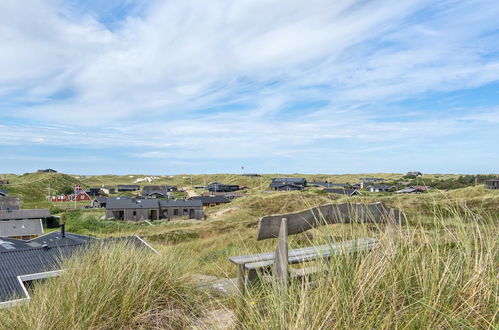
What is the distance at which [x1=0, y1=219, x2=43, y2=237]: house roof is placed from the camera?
34.5 metres

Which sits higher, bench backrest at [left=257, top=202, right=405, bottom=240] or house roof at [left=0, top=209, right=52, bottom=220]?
bench backrest at [left=257, top=202, right=405, bottom=240]

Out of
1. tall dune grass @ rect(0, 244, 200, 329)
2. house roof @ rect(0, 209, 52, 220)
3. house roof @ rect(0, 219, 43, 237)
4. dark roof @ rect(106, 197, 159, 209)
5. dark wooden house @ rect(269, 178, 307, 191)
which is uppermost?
tall dune grass @ rect(0, 244, 200, 329)

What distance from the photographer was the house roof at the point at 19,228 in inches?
1358

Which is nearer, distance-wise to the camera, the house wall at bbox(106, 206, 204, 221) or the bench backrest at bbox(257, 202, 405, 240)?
the bench backrest at bbox(257, 202, 405, 240)

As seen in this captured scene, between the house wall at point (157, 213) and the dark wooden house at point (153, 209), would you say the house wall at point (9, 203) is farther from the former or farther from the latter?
Answer: the house wall at point (157, 213)

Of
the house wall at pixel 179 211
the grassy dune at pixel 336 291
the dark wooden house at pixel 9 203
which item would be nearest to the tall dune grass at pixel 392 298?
the grassy dune at pixel 336 291

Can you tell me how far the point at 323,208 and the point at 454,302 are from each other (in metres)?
1.74

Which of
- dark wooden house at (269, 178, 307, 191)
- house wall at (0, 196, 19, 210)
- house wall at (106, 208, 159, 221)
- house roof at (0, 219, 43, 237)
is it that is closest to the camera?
house roof at (0, 219, 43, 237)

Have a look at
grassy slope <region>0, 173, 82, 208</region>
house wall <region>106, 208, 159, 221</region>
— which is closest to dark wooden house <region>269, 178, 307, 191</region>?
house wall <region>106, 208, 159, 221</region>

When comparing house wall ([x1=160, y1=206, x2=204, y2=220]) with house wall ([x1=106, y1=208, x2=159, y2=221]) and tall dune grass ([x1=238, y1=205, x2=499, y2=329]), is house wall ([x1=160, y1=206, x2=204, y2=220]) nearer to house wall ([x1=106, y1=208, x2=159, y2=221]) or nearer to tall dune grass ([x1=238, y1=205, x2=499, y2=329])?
house wall ([x1=106, y1=208, x2=159, y2=221])

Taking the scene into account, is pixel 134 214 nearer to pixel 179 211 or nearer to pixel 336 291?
pixel 179 211

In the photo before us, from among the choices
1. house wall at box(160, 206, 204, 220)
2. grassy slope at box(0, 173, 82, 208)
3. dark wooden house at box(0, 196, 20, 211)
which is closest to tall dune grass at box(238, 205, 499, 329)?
house wall at box(160, 206, 204, 220)

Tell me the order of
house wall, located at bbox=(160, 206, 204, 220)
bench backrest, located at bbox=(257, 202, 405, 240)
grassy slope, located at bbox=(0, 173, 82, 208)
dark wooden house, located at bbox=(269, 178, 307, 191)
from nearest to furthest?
bench backrest, located at bbox=(257, 202, 405, 240)
house wall, located at bbox=(160, 206, 204, 220)
dark wooden house, located at bbox=(269, 178, 307, 191)
grassy slope, located at bbox=(0, 173, 82, 208)

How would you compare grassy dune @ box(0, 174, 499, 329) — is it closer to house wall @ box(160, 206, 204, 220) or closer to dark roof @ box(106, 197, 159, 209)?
house wall @ box(160, 206, 204, 220)
